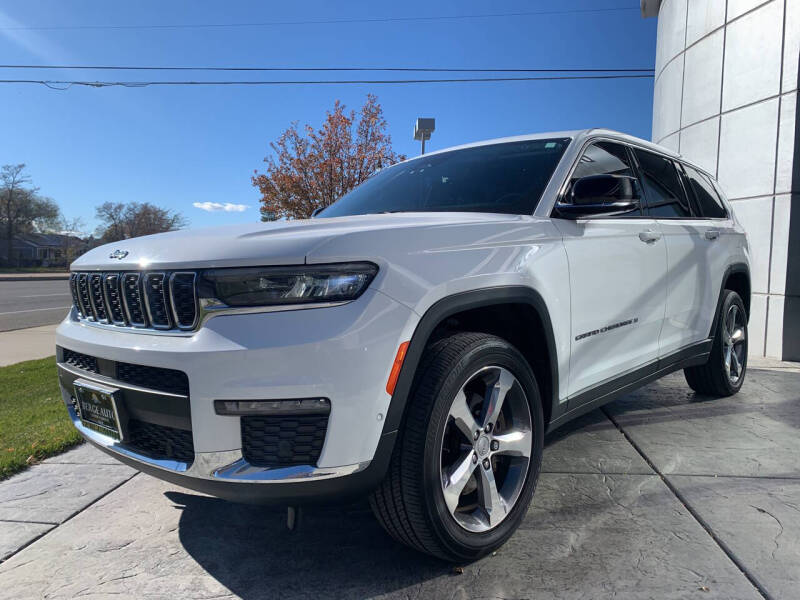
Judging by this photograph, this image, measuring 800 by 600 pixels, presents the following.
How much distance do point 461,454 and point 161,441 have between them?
1.10m

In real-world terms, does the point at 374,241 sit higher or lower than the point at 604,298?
higher

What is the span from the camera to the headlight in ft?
5.78

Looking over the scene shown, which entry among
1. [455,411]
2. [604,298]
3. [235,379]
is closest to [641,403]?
[604,298]

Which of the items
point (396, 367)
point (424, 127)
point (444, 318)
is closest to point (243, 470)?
point (396, 367)

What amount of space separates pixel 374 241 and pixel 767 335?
702 cm

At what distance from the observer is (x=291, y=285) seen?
177cm

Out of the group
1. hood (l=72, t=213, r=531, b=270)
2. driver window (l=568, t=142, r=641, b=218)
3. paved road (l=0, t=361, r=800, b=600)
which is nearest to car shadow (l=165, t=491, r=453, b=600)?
paved road (l=0, t=361, r=800, b=600)

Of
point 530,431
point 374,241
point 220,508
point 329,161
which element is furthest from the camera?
point 329,161

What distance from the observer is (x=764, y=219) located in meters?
7.00

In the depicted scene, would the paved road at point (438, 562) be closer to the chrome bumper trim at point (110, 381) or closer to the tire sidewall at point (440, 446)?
the tire sidewall at point (440, 446)

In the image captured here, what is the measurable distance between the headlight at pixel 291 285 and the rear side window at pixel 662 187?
236cm

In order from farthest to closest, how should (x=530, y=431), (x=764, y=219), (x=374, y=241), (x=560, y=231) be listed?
(x=764, y=219), (x=560, y=231), (x=530, y=431), (x=374, y=241)

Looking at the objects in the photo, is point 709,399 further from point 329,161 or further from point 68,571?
point 329,161

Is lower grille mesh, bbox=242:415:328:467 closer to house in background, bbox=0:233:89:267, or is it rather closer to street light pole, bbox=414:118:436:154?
street light pole, bbox=414:118:436:154
